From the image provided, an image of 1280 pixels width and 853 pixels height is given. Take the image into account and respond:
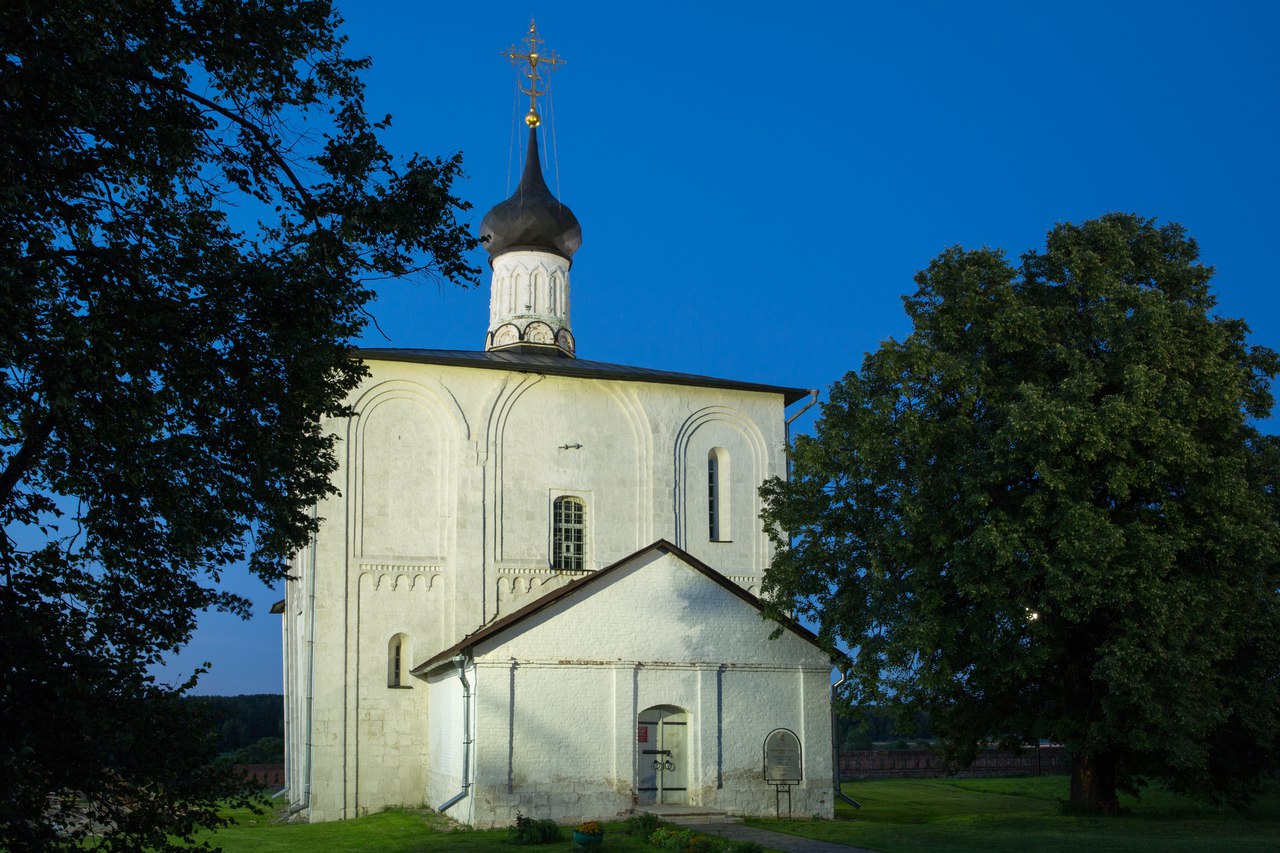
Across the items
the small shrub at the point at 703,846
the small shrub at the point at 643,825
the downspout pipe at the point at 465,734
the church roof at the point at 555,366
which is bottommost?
the small shrub at the point at 643,825

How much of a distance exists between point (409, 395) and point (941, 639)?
11059 mm

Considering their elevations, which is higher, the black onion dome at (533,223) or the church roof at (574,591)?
the black onion dome at (533,223)

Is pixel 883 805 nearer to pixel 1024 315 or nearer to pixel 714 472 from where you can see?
pixel 714 472

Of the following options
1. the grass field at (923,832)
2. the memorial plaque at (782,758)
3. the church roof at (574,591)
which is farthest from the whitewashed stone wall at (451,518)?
the memorial plaque at (782,758)

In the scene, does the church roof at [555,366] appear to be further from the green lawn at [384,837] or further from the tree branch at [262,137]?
the tree branch at [262,137]

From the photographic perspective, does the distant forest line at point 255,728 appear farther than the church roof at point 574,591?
Yes

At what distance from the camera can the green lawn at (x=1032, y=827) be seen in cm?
1495

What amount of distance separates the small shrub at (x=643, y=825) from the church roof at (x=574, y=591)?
3.61 m

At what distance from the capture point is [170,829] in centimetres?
862

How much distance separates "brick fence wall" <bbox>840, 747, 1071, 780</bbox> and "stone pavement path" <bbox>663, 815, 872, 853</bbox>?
66.3ft

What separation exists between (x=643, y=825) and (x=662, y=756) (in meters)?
3.04

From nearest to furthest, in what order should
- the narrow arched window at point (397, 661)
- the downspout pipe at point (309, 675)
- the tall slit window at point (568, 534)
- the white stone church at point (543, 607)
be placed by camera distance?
the white stone church at point (543, 607) < the downspout pipe at point (309, 675) < the narrow arched window at point (397, 661) < the tall slit window at point (568, 534)

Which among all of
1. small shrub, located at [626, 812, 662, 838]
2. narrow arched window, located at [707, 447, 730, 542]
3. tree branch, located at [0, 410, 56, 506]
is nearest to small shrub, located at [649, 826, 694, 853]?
small shrub, located at [626, 812, 662, 838]

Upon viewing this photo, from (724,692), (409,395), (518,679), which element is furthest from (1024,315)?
(409,395)
